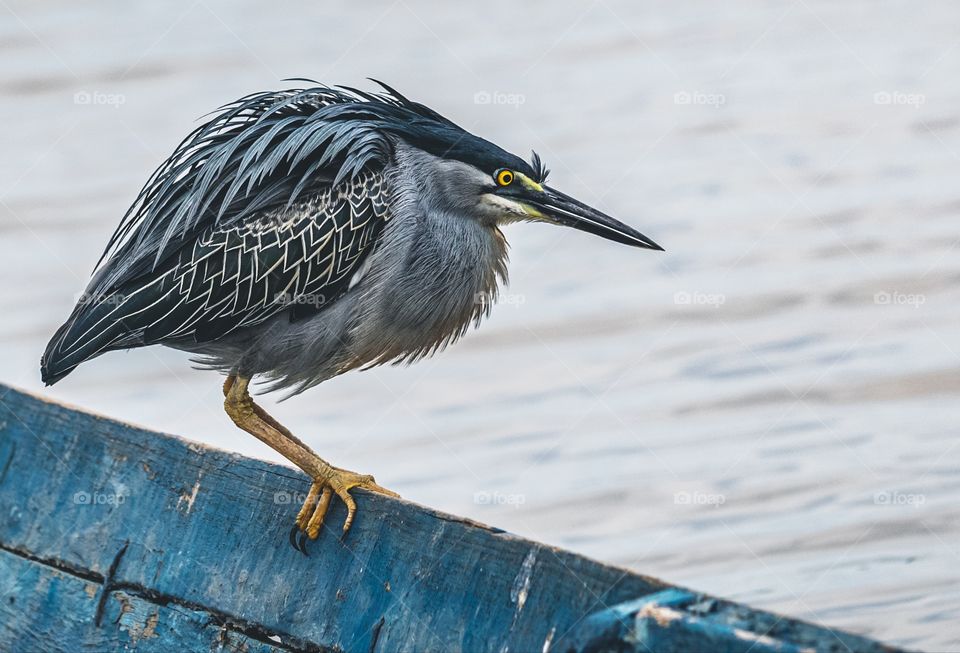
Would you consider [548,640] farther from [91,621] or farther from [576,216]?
[576,216]

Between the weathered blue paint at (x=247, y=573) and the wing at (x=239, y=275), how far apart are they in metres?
0.34

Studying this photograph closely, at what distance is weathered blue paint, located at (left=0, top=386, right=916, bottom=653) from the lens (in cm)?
323

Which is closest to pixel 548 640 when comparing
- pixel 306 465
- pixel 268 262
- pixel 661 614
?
pixel 661 614

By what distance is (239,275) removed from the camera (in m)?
4.90

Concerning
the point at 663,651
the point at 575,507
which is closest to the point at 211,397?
the point at 575,507

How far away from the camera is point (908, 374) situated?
26.1ft

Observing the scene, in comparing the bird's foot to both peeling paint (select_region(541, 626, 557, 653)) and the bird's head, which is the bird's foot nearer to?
peeling paint (select_region(541, 626, 557, 653))

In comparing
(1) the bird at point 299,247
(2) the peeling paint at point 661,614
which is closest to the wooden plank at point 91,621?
(1) the bird at point 299,247

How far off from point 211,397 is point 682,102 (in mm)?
4599

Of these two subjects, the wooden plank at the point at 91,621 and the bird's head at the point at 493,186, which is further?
the bird's head at the point at 493,186

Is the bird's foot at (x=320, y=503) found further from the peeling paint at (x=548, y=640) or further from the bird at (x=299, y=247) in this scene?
the peeling paint at (x=548, y=640)

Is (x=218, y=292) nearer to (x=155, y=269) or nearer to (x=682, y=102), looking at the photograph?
(x=155, y=269)

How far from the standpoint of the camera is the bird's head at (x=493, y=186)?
5.17 meters

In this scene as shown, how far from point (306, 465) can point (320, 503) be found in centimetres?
54
